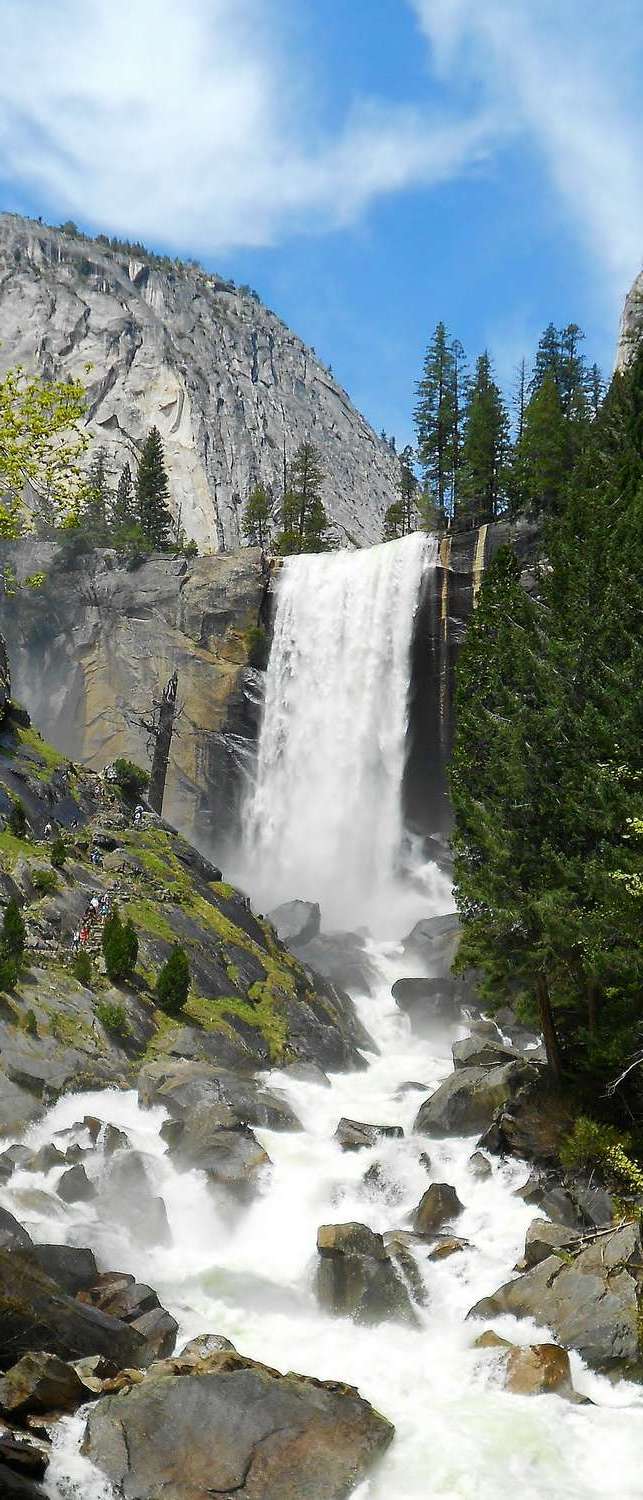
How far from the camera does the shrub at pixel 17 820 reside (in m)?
31.6

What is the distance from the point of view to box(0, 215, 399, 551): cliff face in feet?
451

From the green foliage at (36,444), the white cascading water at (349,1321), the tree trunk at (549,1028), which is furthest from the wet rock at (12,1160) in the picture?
the green foliage at (36,444)

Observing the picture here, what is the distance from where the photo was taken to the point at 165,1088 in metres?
22.8

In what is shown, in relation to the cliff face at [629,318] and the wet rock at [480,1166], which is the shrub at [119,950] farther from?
the cliff face at [629,318]

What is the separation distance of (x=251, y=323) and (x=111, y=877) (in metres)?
177

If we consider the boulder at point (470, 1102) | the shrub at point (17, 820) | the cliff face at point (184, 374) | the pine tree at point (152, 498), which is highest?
the cliff face at point (184, 374)

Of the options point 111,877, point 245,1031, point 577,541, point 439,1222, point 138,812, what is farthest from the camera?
point 138,812

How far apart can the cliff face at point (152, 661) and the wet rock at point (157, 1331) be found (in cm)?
4329

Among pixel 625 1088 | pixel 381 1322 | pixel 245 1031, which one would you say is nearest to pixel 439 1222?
pixel 381 1322

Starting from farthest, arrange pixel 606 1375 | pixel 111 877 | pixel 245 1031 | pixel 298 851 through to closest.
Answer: pixel 298 851 → pixel 111 877 → pixel 245 1031 → pixel 606 1375

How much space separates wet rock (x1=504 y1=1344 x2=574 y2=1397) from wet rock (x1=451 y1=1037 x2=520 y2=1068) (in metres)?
Answer: 12.8

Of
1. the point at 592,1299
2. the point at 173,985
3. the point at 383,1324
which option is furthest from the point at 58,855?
the point at 592,1299

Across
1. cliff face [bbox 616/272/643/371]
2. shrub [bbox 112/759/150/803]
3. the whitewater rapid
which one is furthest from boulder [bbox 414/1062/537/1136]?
cliff face [bbox 616/272/643/371]

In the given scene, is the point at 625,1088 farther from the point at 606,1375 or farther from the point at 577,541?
the point at 577,541
